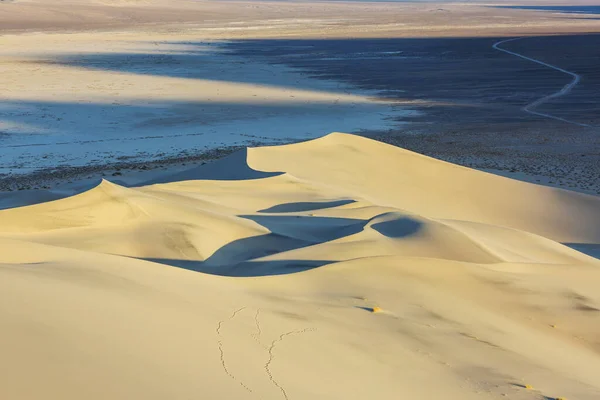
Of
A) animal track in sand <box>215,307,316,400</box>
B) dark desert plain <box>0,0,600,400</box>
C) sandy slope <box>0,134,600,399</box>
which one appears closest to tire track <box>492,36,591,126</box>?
dark desert plain <box>0,0,600,400</box>

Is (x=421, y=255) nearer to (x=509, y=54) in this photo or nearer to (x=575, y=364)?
(x=575, y=364)

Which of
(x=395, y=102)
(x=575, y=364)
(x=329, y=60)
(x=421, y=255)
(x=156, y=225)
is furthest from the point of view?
(x=329, y=60)

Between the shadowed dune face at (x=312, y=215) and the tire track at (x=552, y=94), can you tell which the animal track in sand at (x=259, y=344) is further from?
the tire track at (x=552, y=94)

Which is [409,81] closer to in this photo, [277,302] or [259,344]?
[277,302]

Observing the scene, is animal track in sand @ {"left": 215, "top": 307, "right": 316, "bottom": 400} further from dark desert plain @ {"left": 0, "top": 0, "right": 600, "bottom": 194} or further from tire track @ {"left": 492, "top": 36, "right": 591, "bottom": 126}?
tire track @ {"left": 492, "top": 36, "right": 591, "bottom": 126}

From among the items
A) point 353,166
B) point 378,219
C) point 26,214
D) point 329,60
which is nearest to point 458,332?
point 378,219

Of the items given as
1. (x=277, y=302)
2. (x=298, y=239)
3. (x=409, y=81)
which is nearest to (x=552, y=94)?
(x=409, y=81)
